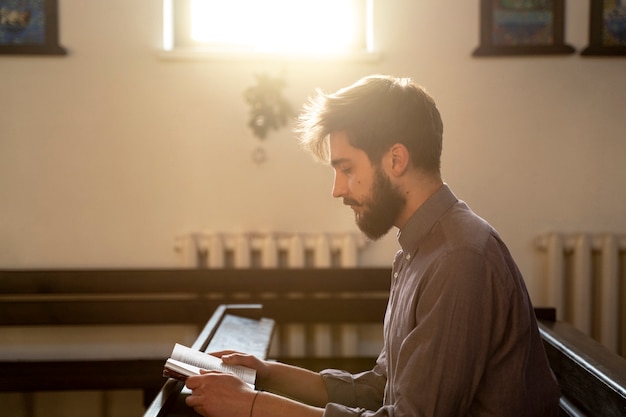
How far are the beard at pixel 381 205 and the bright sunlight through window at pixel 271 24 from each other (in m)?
2.16

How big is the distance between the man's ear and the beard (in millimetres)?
33

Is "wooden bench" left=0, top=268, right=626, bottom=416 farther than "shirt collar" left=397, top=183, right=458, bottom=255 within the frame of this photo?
Yes

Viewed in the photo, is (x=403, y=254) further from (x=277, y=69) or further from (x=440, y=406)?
(x=277, y=69)

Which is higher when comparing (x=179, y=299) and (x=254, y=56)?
(x=254, y=56)

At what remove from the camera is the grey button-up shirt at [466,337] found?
4.20 feet

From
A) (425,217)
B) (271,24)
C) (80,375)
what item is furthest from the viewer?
(271,24)

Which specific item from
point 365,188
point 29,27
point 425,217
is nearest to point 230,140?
point 29,27

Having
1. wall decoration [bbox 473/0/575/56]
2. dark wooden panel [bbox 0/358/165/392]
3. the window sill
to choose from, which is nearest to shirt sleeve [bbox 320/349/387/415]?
dark wooden panel [bbox 0/358/165/392]

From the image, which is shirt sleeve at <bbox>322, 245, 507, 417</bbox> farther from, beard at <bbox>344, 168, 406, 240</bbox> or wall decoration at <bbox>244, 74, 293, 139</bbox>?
wall decoration at <bbox>244, 74, 293, 139</bbox>

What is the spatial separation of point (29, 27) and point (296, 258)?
1722 mm

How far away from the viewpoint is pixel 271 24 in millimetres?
3576

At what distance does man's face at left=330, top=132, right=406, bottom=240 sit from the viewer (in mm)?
1522

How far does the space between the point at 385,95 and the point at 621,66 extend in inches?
98.1

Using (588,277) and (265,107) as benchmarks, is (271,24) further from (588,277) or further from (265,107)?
(588,277)
